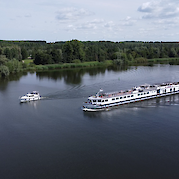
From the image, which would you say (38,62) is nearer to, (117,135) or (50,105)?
(50,105)

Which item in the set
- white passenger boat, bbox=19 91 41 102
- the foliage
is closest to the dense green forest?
the foliage

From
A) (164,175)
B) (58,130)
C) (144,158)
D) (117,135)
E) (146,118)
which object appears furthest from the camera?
(146,118)

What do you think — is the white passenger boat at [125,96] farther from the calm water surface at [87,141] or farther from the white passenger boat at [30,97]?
the white passenger boat at [30,97]

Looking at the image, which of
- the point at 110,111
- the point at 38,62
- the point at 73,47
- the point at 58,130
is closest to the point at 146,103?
the point at 110,111

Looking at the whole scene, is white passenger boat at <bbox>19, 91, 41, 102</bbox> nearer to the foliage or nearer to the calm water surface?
the calm water surface

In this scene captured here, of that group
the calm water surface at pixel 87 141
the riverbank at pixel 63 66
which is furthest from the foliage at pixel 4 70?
the calm water surface at pixel 87 141

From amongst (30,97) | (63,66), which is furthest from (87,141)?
(63,66)
